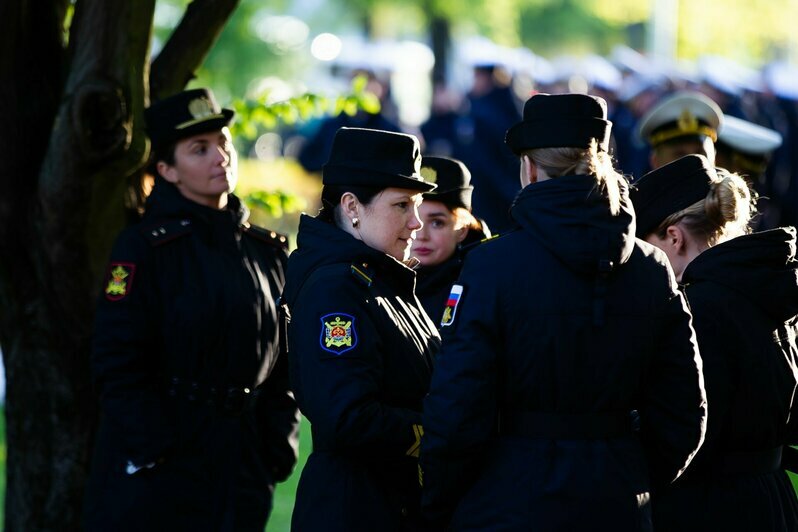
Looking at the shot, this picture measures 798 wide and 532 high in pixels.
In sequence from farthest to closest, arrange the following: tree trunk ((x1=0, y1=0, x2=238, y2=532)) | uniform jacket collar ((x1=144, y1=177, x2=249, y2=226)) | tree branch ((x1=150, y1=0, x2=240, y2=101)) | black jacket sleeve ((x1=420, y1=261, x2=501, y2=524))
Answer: tree branch ((x1=150, y1=0, x2=240, y2=101)), tree trunk ((x1=0, y1=0, x2=238, y2=532)), uniform jacket collar ((x1=144, y1=177, x2=249, y2=226)), black jacket sleeve ((x1=420, y1=261, x2=501, y2=524))

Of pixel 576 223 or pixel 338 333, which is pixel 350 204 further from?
pixel 576 223

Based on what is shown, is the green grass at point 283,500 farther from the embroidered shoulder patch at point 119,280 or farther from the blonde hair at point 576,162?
the blonde hair at point 576,162

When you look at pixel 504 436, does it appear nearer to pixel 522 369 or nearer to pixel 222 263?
pixel 522 369

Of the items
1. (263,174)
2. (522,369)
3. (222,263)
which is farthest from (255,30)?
(522,369)

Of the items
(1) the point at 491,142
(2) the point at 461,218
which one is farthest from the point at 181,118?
(1) the point at 491,142

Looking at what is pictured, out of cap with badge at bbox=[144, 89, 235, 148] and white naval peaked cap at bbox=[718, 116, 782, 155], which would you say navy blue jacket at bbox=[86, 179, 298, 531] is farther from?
white naval peaked cap at bbox=[718, 116, 782, 155]

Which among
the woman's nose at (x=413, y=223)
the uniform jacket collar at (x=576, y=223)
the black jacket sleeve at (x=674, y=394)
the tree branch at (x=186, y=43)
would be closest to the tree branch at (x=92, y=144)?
the tree branch at (x=186, y=43)

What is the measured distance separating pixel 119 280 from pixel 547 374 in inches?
81.9

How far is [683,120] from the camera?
23.4 feet

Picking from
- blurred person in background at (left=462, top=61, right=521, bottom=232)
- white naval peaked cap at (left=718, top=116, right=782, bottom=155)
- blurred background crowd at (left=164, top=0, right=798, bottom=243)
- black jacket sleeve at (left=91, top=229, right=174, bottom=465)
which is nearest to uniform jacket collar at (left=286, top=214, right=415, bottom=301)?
blurred background crowd at (left=164, top=0, right=798, bottom=243)

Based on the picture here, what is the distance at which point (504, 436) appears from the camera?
3562mm

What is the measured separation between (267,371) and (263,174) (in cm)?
1199

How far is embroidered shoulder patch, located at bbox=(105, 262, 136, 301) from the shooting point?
488cm

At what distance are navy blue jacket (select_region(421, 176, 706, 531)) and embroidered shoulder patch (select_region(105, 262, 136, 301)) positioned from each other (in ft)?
5.79
